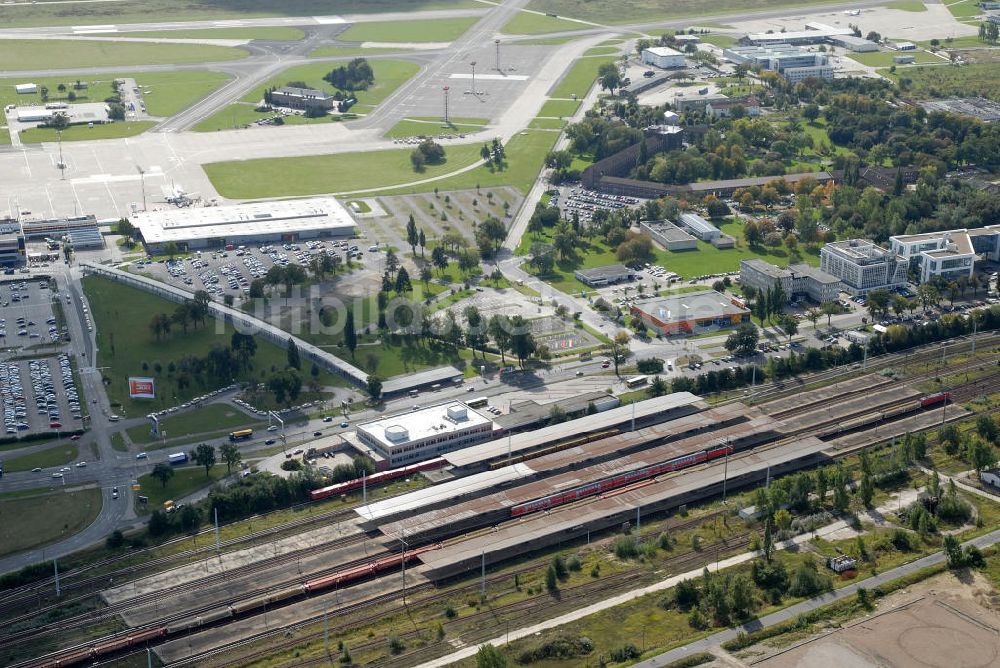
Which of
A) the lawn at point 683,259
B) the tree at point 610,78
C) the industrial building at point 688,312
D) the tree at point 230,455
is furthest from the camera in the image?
the tree at point 610,78

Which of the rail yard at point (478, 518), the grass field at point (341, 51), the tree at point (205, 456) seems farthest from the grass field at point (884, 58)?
the tree at point (205, 456)

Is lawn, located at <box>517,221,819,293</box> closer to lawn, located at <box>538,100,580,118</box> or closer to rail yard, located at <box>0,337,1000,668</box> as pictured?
rail yard, located at <box>0,337,1000,668</box>

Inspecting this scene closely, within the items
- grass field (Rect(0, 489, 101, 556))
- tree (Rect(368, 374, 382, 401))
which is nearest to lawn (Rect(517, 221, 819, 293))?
tree (Rect(368, 374, 382, 401))

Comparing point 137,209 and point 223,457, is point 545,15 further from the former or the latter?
point 223,457

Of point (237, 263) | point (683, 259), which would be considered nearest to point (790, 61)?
point (683, 259)

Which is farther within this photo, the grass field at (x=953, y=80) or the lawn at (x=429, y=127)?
the grass field at (x=953, y=80)

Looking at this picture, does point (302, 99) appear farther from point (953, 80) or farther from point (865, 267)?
point (953, 80)

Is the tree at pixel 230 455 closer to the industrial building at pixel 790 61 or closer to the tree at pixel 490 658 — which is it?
A: the tree at pixel 490 658

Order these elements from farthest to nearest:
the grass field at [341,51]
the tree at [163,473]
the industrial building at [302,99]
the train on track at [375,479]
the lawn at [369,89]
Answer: the grass field at [341,51], the lawn at [369,89], the industrial building at [302,99], the tree at [163,473], the train on track at [375,479]

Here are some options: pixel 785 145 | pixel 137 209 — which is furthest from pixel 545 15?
pixel 137 209
